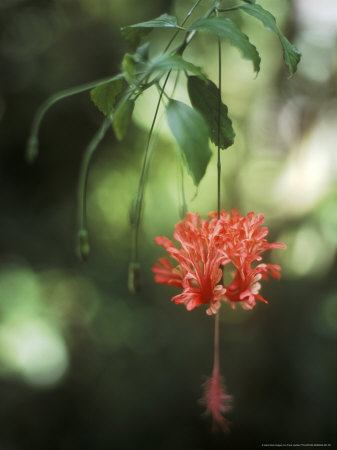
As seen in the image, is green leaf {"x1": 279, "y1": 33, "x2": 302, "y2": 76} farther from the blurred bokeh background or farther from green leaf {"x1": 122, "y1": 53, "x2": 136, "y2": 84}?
the blurred bokeh background

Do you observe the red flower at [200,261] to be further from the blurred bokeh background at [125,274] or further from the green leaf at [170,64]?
the blurred bokeh background at [125,274]

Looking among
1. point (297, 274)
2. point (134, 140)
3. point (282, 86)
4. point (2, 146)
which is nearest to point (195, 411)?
point (297, 274)

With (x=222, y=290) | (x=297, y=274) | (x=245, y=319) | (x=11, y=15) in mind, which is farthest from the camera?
(x=245, y=319)

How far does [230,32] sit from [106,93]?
0.80 ft

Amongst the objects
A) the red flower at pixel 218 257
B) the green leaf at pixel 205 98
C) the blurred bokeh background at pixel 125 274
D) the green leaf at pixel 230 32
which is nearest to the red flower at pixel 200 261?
the red flower at pixel 218 257

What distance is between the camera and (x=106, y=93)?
75cm

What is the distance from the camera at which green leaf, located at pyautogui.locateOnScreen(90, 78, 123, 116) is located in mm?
742

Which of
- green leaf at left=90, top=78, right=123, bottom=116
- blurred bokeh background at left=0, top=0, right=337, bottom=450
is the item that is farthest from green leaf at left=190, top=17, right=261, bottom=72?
blurred bokeh background at left=0, top=0, right=337, bottom=450

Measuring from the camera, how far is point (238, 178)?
2977 mm

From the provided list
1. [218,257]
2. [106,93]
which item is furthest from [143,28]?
[218,257]

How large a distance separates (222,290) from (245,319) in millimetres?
2231

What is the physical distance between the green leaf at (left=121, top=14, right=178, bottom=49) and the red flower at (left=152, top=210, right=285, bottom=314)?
302 millimetres

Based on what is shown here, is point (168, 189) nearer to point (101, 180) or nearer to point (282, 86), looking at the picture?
point (101, 180)

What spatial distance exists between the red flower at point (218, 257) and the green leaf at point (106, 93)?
23 centimetres
